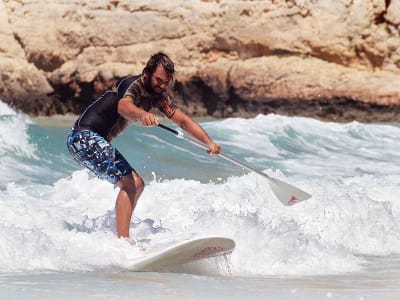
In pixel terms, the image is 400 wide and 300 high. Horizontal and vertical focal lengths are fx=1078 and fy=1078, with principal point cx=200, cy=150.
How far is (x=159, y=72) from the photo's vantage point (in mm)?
6645

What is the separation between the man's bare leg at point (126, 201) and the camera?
676 centimetres

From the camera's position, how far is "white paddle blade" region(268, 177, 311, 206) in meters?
7.70

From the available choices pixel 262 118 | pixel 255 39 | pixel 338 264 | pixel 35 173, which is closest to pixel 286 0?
pixel 255 39

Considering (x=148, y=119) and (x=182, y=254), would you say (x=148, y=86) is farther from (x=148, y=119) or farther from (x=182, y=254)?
(x=182, y=254)

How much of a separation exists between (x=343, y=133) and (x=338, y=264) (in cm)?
1196

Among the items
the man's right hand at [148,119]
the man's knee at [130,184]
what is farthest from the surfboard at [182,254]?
the man's right hand at [148,119]

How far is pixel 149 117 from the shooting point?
6.46 m

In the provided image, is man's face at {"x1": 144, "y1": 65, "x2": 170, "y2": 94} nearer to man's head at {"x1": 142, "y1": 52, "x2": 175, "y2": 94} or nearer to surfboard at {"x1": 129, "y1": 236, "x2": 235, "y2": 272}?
man's head at {"x1": 142, "y1": 52, "x2": 175, "y2": 94}

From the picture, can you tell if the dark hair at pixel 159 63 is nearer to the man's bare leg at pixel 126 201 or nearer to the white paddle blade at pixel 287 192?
the man's bare leg at pixel 126 201

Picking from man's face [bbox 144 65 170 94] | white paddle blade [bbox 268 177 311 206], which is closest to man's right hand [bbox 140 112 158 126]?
man's face [bbox 144 65 170 94]

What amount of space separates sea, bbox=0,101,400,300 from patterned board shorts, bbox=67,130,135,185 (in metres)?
0.44

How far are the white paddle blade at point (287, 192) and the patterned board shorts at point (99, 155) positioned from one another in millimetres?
1262

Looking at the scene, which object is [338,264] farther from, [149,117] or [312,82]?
[312,82]

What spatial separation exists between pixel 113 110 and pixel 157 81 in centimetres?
42
